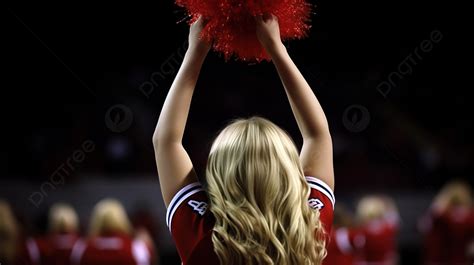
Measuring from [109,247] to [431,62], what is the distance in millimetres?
5771

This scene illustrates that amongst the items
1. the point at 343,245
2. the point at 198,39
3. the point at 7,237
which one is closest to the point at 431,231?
the point at 343,245

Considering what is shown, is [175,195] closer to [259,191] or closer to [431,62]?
[259,191]

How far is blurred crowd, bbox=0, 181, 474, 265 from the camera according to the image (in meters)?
Result: 4.80

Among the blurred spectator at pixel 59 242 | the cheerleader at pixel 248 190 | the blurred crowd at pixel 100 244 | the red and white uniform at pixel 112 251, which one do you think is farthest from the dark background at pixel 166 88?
the cheerleader at pixel 248 190

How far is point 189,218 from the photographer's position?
1.23m

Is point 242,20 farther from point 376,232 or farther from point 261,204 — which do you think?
point 376,232

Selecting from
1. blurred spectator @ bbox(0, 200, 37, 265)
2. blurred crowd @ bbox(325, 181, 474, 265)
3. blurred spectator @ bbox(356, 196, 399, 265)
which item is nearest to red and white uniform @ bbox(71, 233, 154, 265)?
blurred spectator @ bbox(0, 200, 37, 265)

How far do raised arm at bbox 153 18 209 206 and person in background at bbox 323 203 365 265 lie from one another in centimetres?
485

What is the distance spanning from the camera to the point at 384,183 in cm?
878

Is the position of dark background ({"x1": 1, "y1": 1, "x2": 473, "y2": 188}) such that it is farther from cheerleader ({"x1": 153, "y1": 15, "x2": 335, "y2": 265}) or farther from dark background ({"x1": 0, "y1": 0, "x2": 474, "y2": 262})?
cheerleader ({"x1": 153, "y1": 15, "x2": 335, "y2": 265})

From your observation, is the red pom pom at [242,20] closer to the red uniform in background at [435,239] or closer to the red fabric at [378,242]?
the red fabric at [378,242]

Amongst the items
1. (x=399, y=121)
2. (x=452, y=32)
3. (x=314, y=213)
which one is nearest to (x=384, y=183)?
(x=399, y=121)

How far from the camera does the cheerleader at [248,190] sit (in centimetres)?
118

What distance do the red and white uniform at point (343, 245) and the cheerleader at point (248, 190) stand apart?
4784 mm
